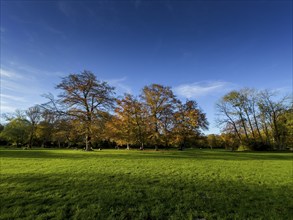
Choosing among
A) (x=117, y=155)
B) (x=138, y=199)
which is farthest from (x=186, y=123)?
(x=138, y=199)

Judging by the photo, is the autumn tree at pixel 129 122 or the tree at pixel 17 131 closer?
the autumn tree at pixel 129 122

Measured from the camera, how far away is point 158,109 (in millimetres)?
34344

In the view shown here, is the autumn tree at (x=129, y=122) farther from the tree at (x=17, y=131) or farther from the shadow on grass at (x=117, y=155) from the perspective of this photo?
the tree at (x=17, y=131)

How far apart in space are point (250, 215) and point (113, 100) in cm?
Result: 2605

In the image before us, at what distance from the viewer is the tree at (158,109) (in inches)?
1303

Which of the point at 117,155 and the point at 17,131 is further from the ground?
the point at 17,131

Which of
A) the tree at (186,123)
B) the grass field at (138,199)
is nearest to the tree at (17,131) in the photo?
the tree at (186,123)

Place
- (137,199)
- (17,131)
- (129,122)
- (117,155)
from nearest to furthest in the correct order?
(137,199) < (117,155) < (129,122) < (17,131)

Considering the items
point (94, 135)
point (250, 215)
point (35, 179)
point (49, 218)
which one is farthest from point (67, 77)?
point (250, 215)

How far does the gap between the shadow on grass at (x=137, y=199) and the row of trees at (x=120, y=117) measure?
753 inches

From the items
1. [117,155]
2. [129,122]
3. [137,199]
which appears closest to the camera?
[137,199]

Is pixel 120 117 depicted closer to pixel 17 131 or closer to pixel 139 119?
pixel 139 119

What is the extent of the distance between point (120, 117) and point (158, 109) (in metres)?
7.65

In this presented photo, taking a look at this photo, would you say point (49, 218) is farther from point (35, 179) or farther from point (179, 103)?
point (179, 103)
